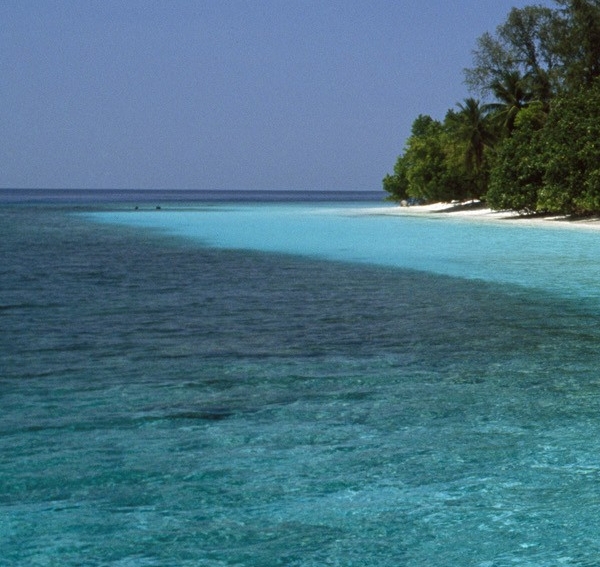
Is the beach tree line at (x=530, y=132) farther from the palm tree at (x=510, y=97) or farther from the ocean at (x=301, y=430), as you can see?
the ocean at (x=301, y=430)

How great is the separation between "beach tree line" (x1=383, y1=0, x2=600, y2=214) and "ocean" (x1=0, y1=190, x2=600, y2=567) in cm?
2272

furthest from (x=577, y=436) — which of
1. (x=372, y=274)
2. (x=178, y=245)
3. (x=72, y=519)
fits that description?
(x=178, y=245)

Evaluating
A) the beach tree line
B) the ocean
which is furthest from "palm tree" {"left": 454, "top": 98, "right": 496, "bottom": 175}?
the ocean

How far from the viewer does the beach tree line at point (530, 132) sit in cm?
3425

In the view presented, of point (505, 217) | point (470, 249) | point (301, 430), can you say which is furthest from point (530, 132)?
point (301, 430)

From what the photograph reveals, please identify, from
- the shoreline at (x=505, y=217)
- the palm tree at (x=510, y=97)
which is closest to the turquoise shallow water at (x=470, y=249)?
the shoreline at (x=505, y=217)

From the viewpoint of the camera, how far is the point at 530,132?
39.8m

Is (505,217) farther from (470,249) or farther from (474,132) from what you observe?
(470,249)

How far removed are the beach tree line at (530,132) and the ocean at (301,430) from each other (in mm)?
22719

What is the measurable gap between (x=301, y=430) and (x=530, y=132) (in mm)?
36113

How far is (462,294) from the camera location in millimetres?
13195

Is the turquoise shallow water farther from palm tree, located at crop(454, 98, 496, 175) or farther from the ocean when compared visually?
palm tree, located at crop(454, 98, 496, 175)

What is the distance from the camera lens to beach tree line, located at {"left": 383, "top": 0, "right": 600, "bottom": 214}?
112 ft

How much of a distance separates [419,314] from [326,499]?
663 cm
